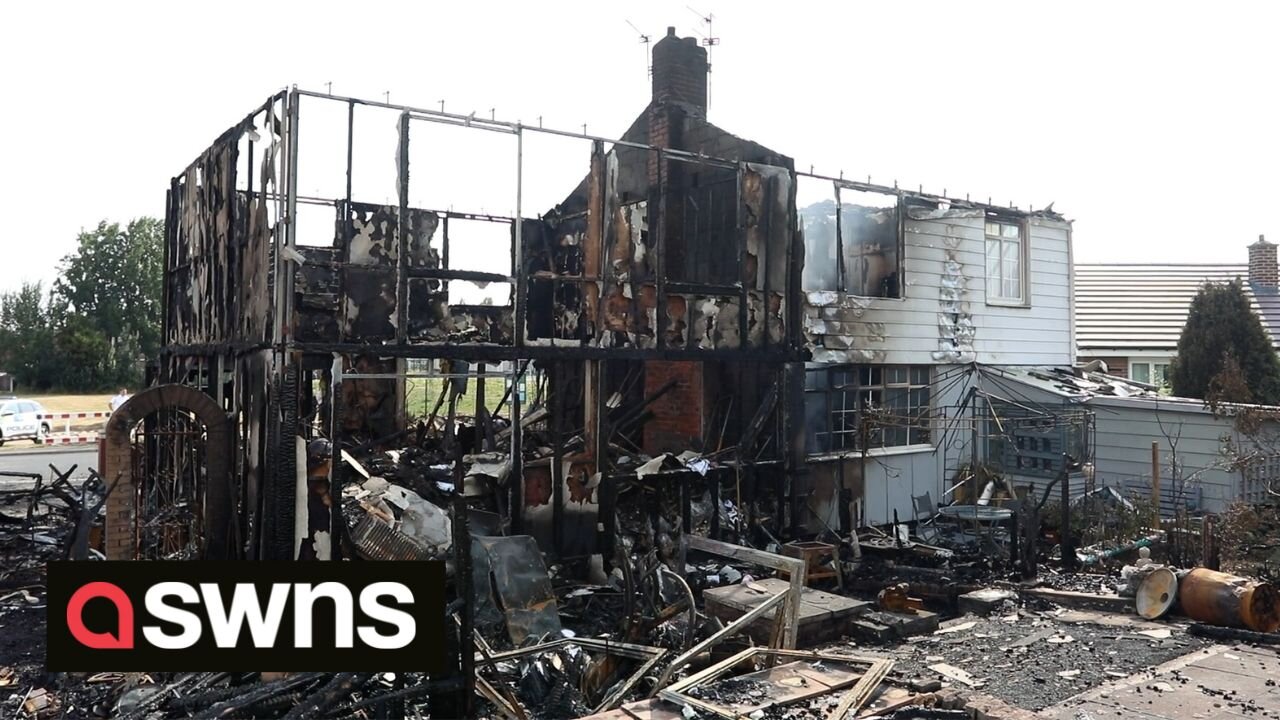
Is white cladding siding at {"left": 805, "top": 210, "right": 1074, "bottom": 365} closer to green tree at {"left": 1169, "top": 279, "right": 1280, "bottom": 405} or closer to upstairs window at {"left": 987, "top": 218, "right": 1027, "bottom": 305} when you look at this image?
upstairs window at {"left": 987, "top": 218, "right": 1027, "bottom": 305}

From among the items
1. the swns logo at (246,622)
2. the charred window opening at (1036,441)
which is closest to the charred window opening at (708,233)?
the charred window opening at (1036,441)

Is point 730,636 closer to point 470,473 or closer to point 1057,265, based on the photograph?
point 470,473

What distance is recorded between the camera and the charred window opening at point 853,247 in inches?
547

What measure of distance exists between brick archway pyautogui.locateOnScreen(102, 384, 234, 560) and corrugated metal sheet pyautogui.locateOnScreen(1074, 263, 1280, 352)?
73.1ft

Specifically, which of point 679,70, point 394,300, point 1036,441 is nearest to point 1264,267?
point 1036,441

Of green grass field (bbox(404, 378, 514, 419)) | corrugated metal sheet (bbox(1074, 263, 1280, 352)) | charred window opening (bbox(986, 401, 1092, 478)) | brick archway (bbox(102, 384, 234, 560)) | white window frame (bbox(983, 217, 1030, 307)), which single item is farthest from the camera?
corrugated metal sheet (bbox(1074, 263, 1280, 352))

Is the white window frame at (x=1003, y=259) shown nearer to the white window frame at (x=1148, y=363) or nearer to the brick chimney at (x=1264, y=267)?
the white window frame at (x=1148, y=363)

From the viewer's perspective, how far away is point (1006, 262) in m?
16.3

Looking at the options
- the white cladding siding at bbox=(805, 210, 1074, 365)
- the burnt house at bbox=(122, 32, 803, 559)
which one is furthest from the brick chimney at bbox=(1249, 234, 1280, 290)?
the burnt house at bbox=(122, 32, 803, 559)

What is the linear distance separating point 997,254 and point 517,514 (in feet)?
34.2

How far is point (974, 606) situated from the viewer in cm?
1009

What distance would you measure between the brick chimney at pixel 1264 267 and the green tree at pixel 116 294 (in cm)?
4903

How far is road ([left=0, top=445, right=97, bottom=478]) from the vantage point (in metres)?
20.2

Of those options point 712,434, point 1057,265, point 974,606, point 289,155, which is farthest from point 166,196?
point 1057,265
